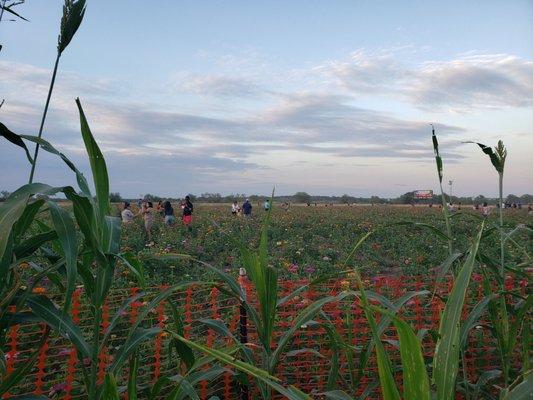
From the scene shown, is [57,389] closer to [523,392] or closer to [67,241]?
[67,241]

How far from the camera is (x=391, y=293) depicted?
17.6ft

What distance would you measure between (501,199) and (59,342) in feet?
12.4

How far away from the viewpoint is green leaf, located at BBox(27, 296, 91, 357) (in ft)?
4.72

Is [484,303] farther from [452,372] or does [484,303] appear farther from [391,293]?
[391,293]

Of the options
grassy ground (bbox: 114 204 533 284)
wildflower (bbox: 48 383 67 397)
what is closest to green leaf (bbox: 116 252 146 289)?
wildflower (bbox: 48 383 67 397)

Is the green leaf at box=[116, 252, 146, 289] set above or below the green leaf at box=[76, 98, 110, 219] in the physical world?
below

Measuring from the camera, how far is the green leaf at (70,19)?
1241mm

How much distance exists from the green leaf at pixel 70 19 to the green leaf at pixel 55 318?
77 centimetres

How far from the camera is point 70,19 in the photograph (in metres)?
1.25

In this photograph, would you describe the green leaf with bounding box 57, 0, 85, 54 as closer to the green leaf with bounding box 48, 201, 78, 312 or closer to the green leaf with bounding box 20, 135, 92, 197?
the green leaf with bounding box 20, 135, 92, 197

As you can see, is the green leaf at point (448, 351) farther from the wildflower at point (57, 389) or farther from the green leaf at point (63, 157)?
the wildflower at point (57, 389)

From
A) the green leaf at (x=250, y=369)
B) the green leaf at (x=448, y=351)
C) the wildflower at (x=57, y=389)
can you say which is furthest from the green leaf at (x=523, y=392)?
the wildflower at (x=57, y=389)

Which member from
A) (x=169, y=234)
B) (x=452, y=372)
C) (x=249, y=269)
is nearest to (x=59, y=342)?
(x=249, y=269)

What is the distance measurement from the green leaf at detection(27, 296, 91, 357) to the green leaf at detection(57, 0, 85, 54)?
2.54 ft
